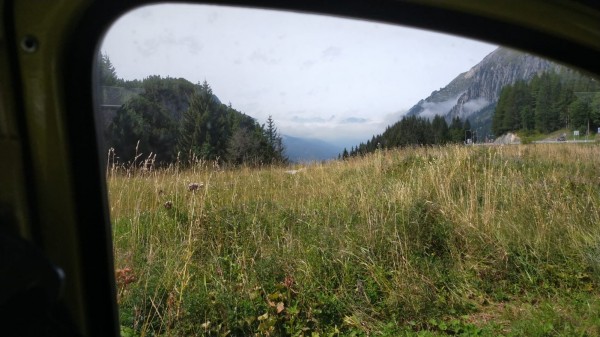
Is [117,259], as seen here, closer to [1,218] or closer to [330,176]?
[1,218]

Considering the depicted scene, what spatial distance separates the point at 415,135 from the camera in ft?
19.9

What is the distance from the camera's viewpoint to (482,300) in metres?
4.34

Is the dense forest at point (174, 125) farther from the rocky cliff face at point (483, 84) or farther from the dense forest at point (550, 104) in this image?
the dense forest at point (550, 104)

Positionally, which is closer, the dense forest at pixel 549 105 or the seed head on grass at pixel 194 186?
the dense forest at pixel 549 105

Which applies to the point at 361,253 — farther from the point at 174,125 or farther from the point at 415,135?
the point at 174,125

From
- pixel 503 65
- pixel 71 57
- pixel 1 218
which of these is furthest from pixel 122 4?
pixel 503 65

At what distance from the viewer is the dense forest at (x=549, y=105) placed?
65.6 inches

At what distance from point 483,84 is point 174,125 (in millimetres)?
1730

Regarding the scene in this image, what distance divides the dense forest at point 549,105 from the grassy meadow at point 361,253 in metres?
1.74

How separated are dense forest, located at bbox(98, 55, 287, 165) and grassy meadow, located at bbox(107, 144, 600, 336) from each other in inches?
10.5

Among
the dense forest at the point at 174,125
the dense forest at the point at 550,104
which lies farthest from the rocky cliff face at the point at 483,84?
the dense forest at the point at 174,125

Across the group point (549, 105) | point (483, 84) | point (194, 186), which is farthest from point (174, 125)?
point (194, 186)

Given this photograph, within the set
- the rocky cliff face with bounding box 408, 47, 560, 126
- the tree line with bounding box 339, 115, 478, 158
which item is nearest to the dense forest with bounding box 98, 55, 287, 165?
the tree line with bounding box 339, 115, 478, 158

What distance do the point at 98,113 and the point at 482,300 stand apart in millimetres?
3607
